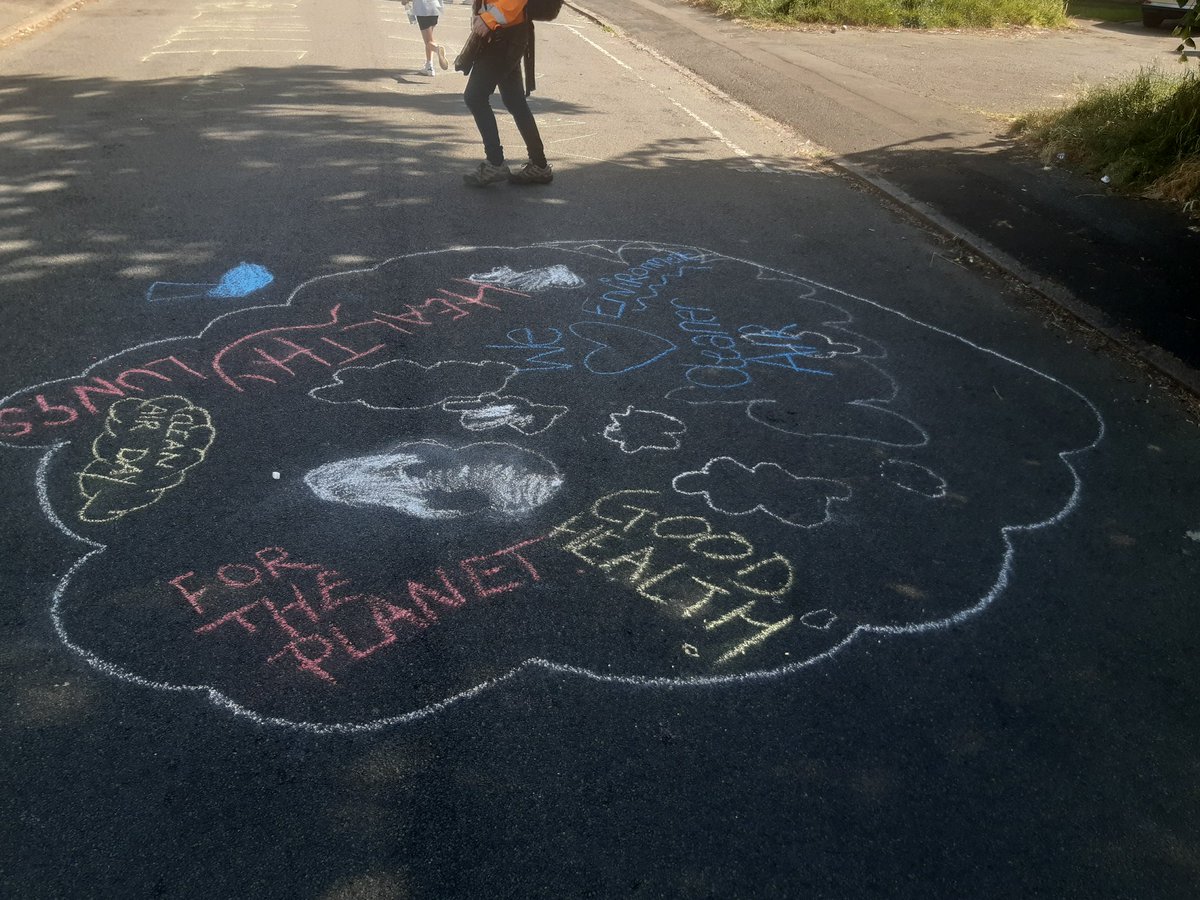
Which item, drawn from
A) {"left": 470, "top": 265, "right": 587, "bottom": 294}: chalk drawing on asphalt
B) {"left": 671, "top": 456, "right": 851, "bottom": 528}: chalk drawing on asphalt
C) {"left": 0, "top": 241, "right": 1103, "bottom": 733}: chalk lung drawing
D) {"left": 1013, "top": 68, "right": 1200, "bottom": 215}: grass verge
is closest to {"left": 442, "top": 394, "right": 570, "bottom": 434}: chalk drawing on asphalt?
{"left": 0, "top": 241, "right": 1103, "bottom": 733}: chalk lung drawing

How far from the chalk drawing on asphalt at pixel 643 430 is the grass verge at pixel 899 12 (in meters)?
15.8

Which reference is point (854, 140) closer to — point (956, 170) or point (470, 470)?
point (956, 170)

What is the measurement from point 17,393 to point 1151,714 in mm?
5158

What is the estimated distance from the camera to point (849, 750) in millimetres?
3109

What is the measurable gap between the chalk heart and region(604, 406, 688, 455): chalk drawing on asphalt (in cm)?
51

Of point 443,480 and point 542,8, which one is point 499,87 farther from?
point 443,480

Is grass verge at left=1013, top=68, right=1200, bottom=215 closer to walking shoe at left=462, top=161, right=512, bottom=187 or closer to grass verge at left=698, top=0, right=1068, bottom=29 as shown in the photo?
walking shoe at left=462, top=161, right=512, bottom=187

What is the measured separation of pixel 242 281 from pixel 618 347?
2496mm

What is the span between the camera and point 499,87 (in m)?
7.80

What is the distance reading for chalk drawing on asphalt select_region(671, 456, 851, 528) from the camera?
4250mm

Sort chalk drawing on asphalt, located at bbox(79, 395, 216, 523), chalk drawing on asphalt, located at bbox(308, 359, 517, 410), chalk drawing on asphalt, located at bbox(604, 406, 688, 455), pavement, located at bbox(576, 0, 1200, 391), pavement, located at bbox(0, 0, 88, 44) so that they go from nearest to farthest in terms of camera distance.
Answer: chalk drawing on asphalt, located at bbox(79, 395, 216, 523) → chalk drawing on asphalt, located at bbox(604, 406, 688, 455) → chalk drawing on asphalt, located at bbox(308, 359, 517, 410) → pavement, located at bbox(576, 0, 1200, 391) → pavement, located at bbox(0, 0, 88, 44)

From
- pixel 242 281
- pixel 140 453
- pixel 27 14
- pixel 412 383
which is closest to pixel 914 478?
pixel 412 383

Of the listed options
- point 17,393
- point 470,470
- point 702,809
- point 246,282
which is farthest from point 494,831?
point 246,282

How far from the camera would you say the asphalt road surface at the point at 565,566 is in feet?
9.15
